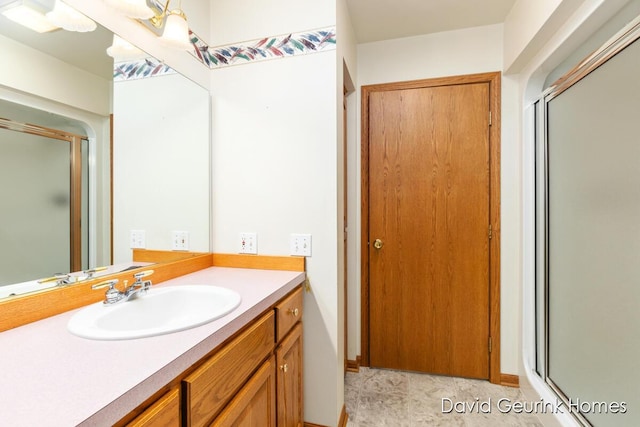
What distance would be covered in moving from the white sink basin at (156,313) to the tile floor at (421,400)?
115 centimetres

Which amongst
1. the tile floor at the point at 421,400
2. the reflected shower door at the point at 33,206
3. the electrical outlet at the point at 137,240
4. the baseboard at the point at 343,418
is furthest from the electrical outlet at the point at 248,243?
the tile floor at the point at 421,400

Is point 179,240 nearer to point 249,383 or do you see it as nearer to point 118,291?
point 118,291

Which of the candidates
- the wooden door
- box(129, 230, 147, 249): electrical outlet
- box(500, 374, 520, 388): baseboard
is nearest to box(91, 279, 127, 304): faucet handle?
box(129, 230, 147, 249): electrical outlet

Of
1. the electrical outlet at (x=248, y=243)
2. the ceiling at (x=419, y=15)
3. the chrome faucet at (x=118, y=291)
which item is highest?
the ceiling at (x=419, y=15)

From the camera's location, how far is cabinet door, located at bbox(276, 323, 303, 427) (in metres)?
1.14

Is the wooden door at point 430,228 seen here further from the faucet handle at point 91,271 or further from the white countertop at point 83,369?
the faucet handle at point 91,271

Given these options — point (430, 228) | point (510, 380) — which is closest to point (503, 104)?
point (430, 228)

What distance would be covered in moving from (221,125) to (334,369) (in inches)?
57.1

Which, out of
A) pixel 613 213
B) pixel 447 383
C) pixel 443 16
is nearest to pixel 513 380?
pixel 447 383

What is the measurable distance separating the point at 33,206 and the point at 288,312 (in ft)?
3.11

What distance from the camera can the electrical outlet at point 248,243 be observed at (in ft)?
5.02

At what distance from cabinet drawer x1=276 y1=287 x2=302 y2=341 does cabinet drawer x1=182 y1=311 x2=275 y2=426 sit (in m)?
0.09

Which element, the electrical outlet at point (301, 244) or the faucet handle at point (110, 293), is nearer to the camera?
the faucet handle at point (110, 293)

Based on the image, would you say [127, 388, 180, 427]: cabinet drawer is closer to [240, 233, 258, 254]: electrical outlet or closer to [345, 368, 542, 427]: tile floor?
[240, 233, 258, 254]: electrical outlet
